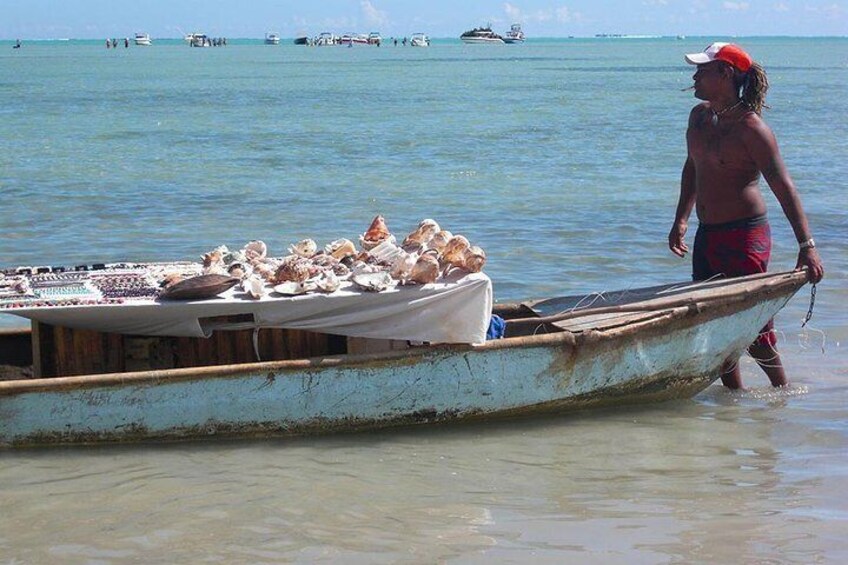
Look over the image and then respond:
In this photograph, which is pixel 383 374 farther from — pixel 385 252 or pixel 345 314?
pixel 385 252

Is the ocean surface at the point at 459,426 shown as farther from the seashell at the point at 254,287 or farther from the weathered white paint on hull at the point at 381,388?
the seashell at the point at 254,287

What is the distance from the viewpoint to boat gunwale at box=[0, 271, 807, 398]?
5.72 metres

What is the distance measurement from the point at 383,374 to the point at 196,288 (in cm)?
101

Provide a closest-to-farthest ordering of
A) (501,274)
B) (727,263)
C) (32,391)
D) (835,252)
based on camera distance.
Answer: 1. (32,391)
2. (727,263)
3. (501,274)
4. (835,252)

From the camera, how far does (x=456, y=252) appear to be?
612cm

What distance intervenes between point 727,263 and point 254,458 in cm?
279

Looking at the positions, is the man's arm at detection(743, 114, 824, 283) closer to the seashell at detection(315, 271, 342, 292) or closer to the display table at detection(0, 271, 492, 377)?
the display table at detection(0, 271, 492, 377)

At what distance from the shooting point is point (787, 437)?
21.2ft

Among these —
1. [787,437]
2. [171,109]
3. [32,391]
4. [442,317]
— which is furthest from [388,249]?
[171,109]

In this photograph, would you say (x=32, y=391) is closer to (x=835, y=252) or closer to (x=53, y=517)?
(x=53, y=517)

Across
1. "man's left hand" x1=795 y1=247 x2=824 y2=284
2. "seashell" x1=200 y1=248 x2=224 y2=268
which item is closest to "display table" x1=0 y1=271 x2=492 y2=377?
"seashell" x1=200 y1=248 x2=224 y2=268

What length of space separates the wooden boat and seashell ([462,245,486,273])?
0.37 metres

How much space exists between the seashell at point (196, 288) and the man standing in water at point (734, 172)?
255 centimetres

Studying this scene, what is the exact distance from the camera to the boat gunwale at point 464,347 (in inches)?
225
